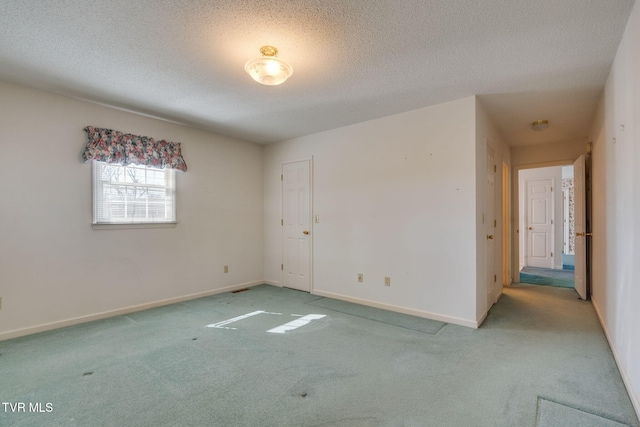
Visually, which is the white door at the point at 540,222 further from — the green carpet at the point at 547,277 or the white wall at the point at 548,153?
the white wall at the point at 548,153

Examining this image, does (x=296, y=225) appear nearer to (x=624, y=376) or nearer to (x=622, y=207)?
(x=622, y=207)

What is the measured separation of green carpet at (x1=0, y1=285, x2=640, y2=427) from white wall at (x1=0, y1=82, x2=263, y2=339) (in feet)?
1.19

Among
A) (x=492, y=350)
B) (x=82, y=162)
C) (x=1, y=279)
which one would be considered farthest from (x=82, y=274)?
(x=492, y=350)

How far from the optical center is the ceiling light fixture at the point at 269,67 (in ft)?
7.74

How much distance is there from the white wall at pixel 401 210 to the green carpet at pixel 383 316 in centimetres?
14

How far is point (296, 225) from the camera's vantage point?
5039 mm

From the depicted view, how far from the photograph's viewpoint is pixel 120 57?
2490 mm

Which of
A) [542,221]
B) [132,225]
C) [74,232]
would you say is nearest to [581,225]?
[542,221]

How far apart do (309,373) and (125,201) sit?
3.07 meters

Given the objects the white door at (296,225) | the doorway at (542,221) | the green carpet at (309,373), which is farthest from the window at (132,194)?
the doorway at (542,221)

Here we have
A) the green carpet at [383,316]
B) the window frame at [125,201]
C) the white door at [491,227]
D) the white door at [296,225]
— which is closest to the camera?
the green carpet at [383,316]

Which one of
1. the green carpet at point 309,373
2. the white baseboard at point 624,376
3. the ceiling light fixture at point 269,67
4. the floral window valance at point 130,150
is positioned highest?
the ceiling light fixture at point 269,67

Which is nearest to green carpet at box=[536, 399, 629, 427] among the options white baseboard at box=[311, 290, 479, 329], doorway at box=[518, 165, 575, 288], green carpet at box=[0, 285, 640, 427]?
green carpet at box=[0, 285, 640, 427]

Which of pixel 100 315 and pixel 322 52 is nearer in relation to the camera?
pixel 322 52
